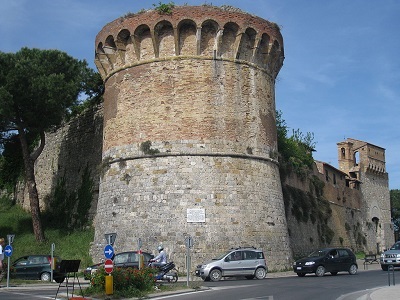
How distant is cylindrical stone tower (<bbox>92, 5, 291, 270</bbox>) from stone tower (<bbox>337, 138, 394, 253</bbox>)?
27.9 m

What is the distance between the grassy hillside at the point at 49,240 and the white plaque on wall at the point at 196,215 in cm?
592

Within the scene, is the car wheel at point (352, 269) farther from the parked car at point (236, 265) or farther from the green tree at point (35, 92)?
the green tree at point (35, 92)

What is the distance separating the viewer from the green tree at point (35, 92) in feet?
91.8

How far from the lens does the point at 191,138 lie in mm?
23531

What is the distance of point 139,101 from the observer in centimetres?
2450

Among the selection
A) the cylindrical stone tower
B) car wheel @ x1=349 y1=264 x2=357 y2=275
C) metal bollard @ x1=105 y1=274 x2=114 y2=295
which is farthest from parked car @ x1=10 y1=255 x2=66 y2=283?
car wheel @ x1=349 y1=264 x2=357 y2=275

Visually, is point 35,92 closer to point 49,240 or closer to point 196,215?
point 49,240

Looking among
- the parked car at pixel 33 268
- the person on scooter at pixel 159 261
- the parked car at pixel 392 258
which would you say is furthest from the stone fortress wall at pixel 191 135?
the parked car at pixel 392 258

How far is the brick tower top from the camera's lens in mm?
24078

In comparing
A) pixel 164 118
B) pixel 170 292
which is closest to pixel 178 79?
pixel 164 118

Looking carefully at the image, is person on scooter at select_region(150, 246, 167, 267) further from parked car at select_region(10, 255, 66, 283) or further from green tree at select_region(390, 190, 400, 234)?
green tree at select_region(390, 190, 400, 234)

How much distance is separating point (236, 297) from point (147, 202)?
999 cm

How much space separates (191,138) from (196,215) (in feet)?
10.7

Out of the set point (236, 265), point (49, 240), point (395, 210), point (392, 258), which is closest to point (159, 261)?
point (236, 265)
